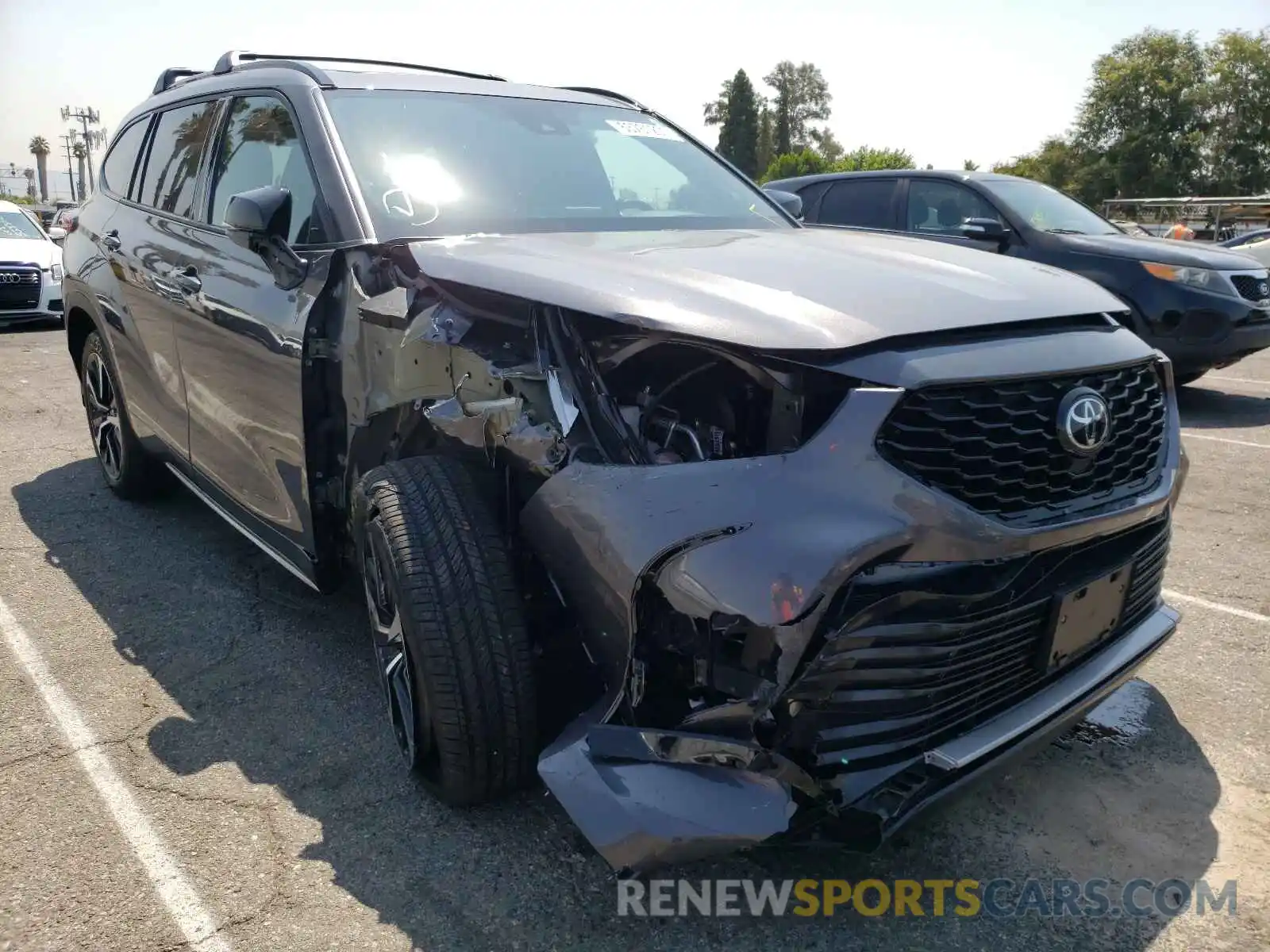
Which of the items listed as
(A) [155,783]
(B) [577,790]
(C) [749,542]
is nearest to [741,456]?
(C) [749,542]

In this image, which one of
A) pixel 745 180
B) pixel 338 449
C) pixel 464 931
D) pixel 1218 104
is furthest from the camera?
pixel 1218 104

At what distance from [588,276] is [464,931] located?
1.49 m

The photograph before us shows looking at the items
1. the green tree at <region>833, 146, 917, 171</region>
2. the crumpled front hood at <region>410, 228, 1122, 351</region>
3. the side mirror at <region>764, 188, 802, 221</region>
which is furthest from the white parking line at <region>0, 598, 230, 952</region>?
the green tree at <region>833, 146, 917, 171</region>

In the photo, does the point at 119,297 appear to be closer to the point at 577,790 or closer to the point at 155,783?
the point at 155,783

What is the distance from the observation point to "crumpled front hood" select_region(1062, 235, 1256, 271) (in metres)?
7.21

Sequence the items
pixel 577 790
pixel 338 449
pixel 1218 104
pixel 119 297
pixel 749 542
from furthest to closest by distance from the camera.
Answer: pixel 1218 104
pixel 119 297
pixel 338 449
pixel 577 790
pixel 749 542

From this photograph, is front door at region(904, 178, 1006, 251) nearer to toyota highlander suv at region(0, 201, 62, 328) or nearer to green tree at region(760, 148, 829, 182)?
toyota highlander suv at region(0, 201, 62, 328)

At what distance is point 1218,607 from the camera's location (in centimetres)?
382

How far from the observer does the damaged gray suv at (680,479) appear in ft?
6.24

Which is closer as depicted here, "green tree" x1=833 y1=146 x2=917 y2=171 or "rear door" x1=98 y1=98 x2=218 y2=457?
"rear door" x1=98 y1=98 x2=218 y2=457

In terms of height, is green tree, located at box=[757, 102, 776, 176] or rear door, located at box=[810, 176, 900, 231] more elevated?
green tree, located at box=[757, 102, 776, 176]

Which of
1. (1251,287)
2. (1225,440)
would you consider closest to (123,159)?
(1225,440)

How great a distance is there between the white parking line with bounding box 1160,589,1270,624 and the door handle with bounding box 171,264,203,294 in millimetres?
3860

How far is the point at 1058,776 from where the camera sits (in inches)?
107
